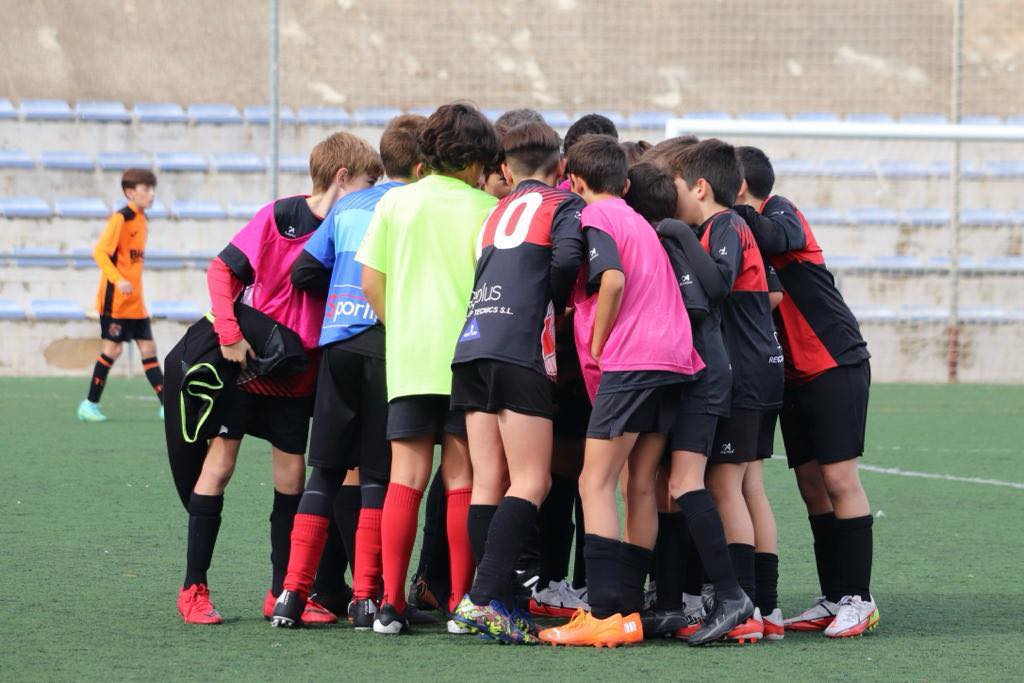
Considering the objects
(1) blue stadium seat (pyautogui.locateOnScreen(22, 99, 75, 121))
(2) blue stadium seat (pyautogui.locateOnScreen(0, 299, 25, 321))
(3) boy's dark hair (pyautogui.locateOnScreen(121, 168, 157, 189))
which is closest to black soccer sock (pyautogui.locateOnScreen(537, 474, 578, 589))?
(3) boy's dark hair (pyautogui.locateOnScreen(121, 168, 157, 189))

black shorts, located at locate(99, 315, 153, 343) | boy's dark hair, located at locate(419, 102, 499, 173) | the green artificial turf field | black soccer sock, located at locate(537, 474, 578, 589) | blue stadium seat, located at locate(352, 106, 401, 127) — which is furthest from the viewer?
blue stadium seat, located at locate(352, 106, 401, 127)

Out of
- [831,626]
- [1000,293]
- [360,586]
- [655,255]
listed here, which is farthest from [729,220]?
[1000,293]

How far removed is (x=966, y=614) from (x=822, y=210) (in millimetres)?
12637

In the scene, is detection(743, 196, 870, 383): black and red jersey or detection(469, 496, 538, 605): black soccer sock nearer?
detection(469, 496, 538, 605): black soccer sock

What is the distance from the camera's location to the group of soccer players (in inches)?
158

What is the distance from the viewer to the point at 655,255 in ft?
13.3

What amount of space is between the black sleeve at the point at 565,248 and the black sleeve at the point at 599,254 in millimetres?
30

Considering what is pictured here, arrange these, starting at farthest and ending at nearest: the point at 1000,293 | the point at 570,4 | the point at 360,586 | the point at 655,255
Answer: the point at 570,4 < the point at 1000,293 < the point at 360,586 < the point at 655,255

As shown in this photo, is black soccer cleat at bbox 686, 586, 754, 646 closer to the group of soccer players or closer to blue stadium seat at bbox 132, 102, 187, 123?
the group of soccer players

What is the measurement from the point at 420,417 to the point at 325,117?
41.8ft

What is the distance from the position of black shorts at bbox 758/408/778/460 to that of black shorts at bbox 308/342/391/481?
115 cm

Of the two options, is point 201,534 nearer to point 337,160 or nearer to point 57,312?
point 337,160

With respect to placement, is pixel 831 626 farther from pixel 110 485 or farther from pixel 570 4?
pixel 570 4

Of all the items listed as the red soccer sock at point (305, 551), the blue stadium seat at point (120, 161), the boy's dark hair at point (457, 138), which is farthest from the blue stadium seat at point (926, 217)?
the red soccer sock at point (305, 551)
